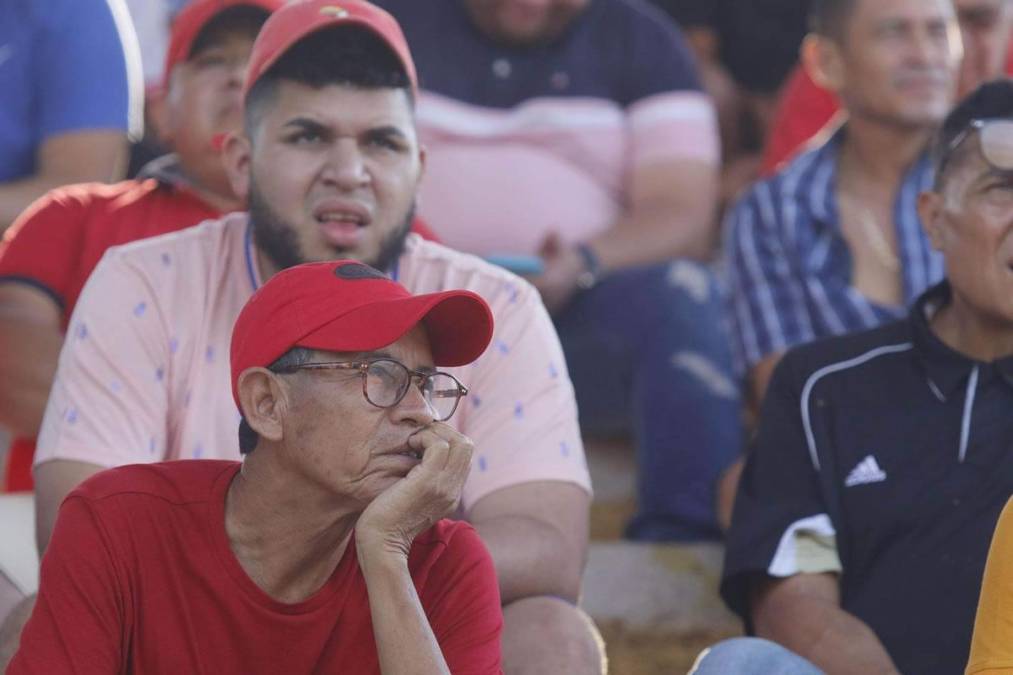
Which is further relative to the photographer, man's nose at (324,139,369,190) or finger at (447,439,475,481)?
man's nose at (324,139,369,190)

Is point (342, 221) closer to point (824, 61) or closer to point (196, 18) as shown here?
point (196, 18)

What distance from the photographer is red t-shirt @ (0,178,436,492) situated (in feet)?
11.4

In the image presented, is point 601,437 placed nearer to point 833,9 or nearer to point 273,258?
point 833,9

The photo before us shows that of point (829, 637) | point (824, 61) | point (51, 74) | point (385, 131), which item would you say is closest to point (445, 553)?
point (829, 637)

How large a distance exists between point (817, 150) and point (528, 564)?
1.93m

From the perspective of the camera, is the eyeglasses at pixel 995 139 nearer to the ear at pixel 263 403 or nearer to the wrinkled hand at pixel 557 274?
the wrinkled hand at pixel 557 274

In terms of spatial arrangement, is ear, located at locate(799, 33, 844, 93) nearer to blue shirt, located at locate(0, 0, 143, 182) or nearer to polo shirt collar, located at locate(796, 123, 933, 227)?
polo shirt collar, located at locate(796, 123, 933, 227)

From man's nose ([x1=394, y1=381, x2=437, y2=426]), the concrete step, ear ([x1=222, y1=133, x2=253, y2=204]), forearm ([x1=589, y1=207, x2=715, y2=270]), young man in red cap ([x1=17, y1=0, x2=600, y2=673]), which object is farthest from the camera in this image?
forearm ([x1=589, y1=207, x2=715, y2=270])

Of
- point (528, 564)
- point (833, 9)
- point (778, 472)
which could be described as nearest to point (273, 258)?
point (528, 564)

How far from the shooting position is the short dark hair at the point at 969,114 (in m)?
3.13

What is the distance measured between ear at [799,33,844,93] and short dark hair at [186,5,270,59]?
1612mm

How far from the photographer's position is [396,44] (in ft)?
10.2

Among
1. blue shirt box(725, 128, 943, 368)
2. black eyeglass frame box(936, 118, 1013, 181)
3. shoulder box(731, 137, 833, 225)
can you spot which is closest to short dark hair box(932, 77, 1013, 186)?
black eyeglass frame box(936, 118, 1013, 181)

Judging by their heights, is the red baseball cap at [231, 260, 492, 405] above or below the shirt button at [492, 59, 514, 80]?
above
